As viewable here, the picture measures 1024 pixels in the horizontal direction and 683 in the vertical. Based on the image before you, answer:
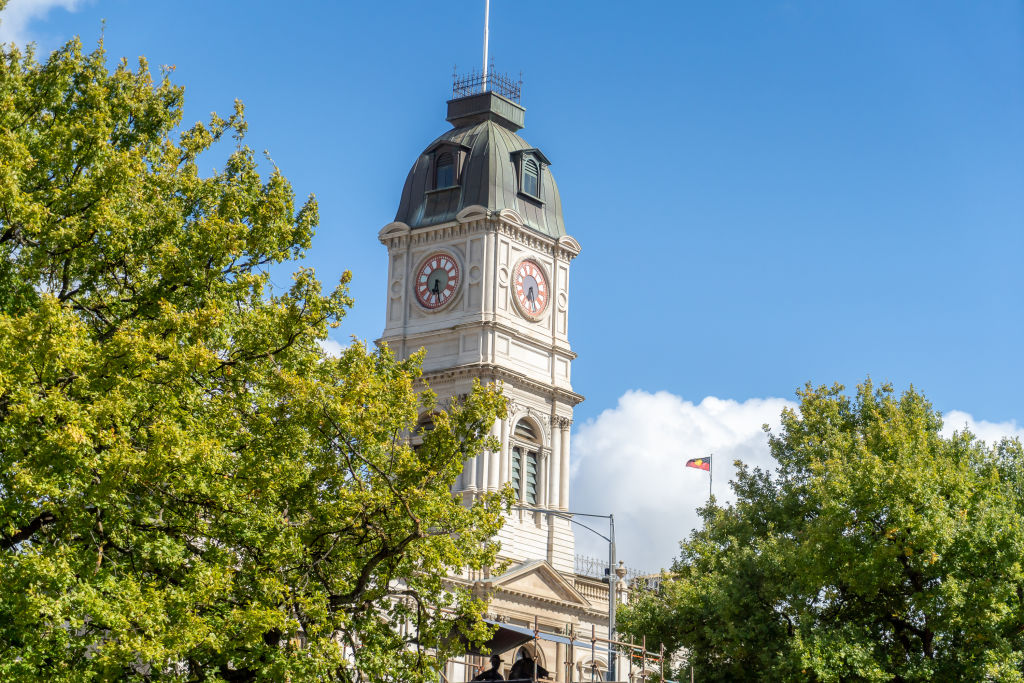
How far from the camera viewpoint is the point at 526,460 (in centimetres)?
7138

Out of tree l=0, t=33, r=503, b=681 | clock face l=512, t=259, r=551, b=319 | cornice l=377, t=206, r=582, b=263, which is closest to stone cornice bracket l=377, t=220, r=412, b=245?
cornice l=377, t=206, r=582, b=263

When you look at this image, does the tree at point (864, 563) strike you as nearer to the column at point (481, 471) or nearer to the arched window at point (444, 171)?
the column at point (481, 471)

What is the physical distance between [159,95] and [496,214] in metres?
37.9

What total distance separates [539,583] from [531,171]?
20.4 meters

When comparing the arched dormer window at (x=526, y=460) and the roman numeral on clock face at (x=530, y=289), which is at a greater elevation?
the roman numeral on clock face at (x=530, y=289)

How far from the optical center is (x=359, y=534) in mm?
29172

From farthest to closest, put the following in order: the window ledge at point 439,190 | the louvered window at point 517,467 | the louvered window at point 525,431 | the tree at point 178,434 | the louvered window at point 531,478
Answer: the window ledge at point 439,190, the louvered window at point 531,478, the louvered window at point 525,431, the louvered window at point 517,467, the tree at point 178,434

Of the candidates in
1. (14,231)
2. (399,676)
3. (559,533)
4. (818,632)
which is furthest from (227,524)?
(559,533)

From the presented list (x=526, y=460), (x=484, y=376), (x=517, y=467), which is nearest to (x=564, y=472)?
(x=526, y=460)

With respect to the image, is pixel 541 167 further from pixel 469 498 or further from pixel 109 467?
pixel 109 467

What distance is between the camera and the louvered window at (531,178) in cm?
7281

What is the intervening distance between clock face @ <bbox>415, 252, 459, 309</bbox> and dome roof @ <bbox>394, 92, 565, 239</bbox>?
192cm

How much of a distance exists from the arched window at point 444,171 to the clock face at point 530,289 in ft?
17.9

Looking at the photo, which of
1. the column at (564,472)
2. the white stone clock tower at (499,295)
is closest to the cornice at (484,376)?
the white stone clock tower at (499,295)
